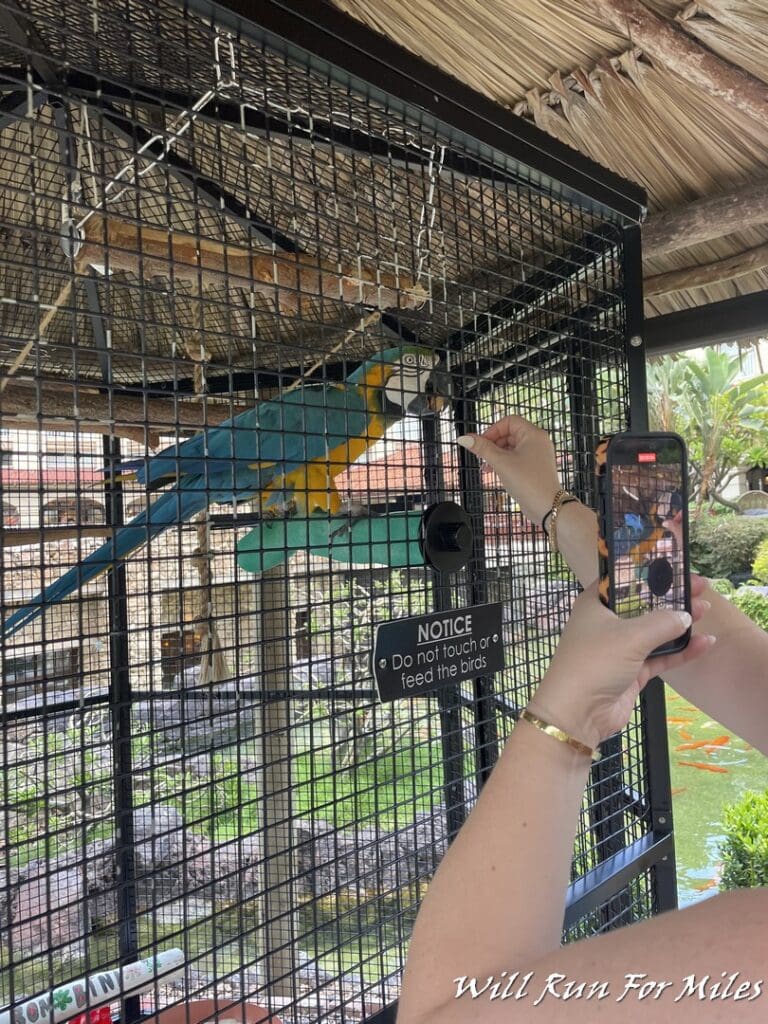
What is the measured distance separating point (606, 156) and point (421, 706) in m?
1.19

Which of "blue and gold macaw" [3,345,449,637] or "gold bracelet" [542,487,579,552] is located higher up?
"blue and gold macaw" [3,345,449,637]

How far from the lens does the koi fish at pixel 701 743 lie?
4324mm

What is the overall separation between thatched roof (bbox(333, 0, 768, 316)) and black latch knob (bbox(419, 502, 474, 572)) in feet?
2.45

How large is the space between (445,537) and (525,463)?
0.12 metres

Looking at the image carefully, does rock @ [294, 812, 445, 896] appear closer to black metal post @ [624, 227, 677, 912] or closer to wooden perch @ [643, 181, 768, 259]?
black metal post @ [624, 227, 677, 912]

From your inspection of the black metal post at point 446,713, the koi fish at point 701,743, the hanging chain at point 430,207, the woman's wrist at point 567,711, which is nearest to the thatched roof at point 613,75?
the hanging chain at point 430,207

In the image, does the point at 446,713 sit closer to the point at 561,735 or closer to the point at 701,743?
the point at 561,735

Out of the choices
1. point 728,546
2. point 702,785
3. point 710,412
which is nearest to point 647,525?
point 702,785

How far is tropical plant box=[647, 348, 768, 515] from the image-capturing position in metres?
8.41

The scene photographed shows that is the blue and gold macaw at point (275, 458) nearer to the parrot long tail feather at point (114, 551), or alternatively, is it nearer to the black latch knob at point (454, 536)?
the parrot long tail feather at point (114, 551)

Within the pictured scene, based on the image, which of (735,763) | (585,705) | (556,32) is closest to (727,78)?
(556,32)

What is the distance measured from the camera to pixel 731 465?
905cm

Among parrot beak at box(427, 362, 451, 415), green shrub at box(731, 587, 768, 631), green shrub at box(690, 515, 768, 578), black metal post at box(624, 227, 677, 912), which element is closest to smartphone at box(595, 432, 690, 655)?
parrot beak at box(427, 362, 451, 415)

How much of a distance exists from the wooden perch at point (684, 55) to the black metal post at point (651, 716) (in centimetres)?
23
